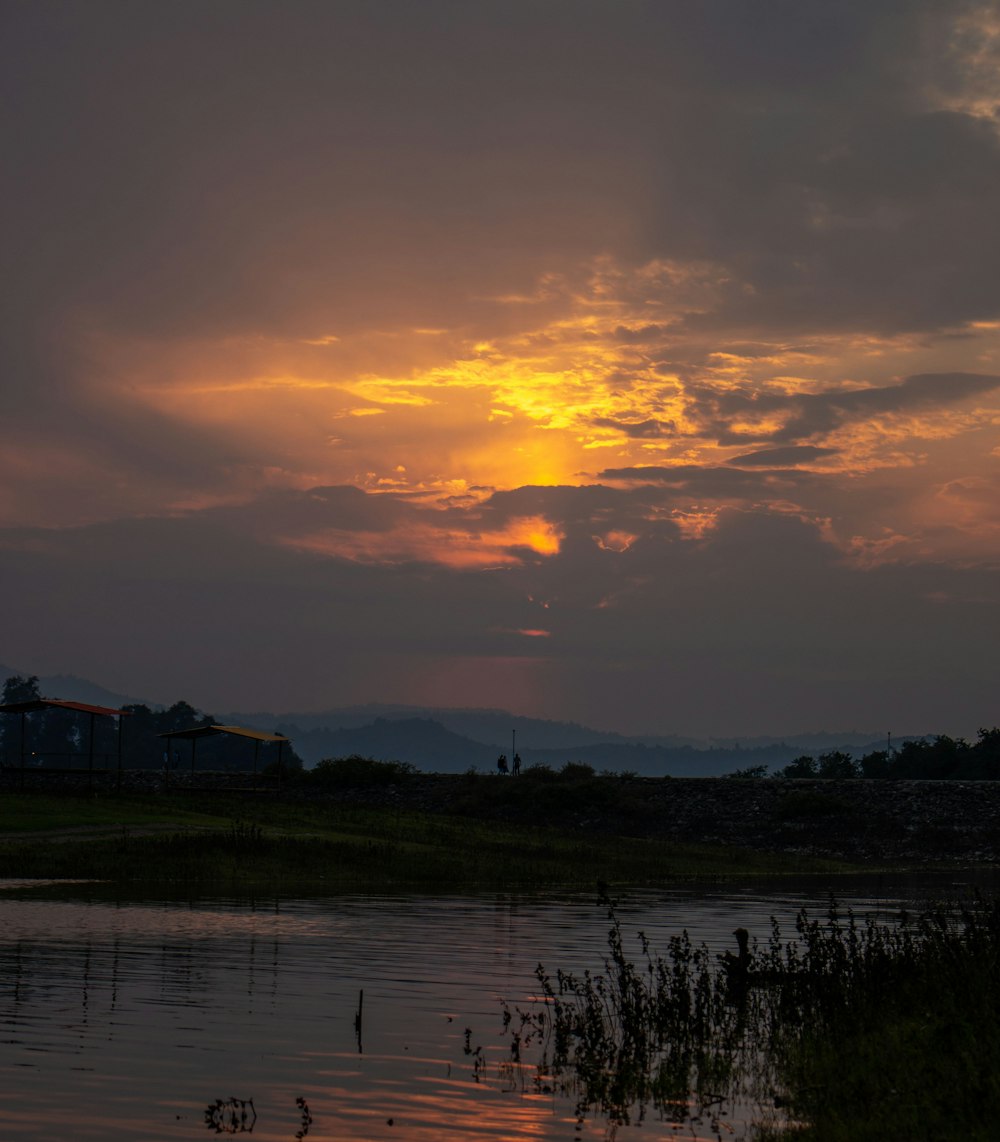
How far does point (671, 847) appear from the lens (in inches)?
2761

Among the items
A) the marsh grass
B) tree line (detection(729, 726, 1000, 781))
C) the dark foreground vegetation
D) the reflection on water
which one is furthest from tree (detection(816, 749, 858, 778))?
the dark foreground vegetation

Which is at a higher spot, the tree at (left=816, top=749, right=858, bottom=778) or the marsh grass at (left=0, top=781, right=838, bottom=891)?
the tree at (left=816, top=749, right=858, bottom=778)

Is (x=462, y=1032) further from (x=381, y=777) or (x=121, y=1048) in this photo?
(x=381, y=777)

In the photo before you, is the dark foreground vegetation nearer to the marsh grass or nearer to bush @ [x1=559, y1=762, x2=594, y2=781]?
the marsh grass

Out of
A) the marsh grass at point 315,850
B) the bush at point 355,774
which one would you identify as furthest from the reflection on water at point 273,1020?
the bush at point 355,774

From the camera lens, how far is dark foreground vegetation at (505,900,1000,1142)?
13312mm

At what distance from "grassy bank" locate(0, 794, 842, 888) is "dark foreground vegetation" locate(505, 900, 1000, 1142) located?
84.4 ft

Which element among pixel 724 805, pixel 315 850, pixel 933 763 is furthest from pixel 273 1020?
pixel 933 763

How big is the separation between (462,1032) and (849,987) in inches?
211

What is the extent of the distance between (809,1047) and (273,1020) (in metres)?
7.46

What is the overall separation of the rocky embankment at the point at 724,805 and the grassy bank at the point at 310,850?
10893mm

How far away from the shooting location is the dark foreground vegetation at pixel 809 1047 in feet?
43.7

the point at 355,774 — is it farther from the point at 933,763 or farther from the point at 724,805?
the point at 933,763

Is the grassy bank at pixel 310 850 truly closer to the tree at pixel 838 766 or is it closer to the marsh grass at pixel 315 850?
the marsh grass at pixel 315 850
